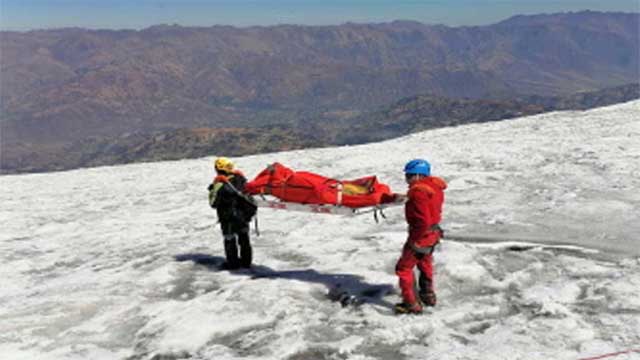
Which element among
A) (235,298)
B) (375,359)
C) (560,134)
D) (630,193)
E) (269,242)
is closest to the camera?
(375,359)

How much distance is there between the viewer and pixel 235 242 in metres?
11.8

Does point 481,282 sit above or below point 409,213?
below

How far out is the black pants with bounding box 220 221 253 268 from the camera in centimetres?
1162

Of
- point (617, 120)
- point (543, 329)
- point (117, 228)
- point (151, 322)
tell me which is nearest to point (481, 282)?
point (543, 329)

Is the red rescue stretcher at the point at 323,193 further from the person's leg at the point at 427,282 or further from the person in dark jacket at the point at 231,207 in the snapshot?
the person's leg at the point at 427,282

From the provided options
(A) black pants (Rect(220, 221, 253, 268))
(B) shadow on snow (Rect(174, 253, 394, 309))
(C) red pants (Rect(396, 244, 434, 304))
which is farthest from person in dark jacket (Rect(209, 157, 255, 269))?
(C) red pants (Rect(396, 244, 434, 304))

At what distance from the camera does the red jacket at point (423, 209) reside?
28.8 feet

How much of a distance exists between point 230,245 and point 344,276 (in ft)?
7.45

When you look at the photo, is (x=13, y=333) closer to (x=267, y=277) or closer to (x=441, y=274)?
(x=267, y=277)

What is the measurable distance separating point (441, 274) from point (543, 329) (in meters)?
2.44

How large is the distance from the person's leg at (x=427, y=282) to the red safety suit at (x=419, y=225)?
15 centimetres

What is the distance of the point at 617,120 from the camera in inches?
1068

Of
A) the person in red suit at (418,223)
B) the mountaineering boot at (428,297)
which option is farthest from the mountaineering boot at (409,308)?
the mountaineering boot at (428,297)

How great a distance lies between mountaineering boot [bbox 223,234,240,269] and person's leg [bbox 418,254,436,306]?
3.93 m
